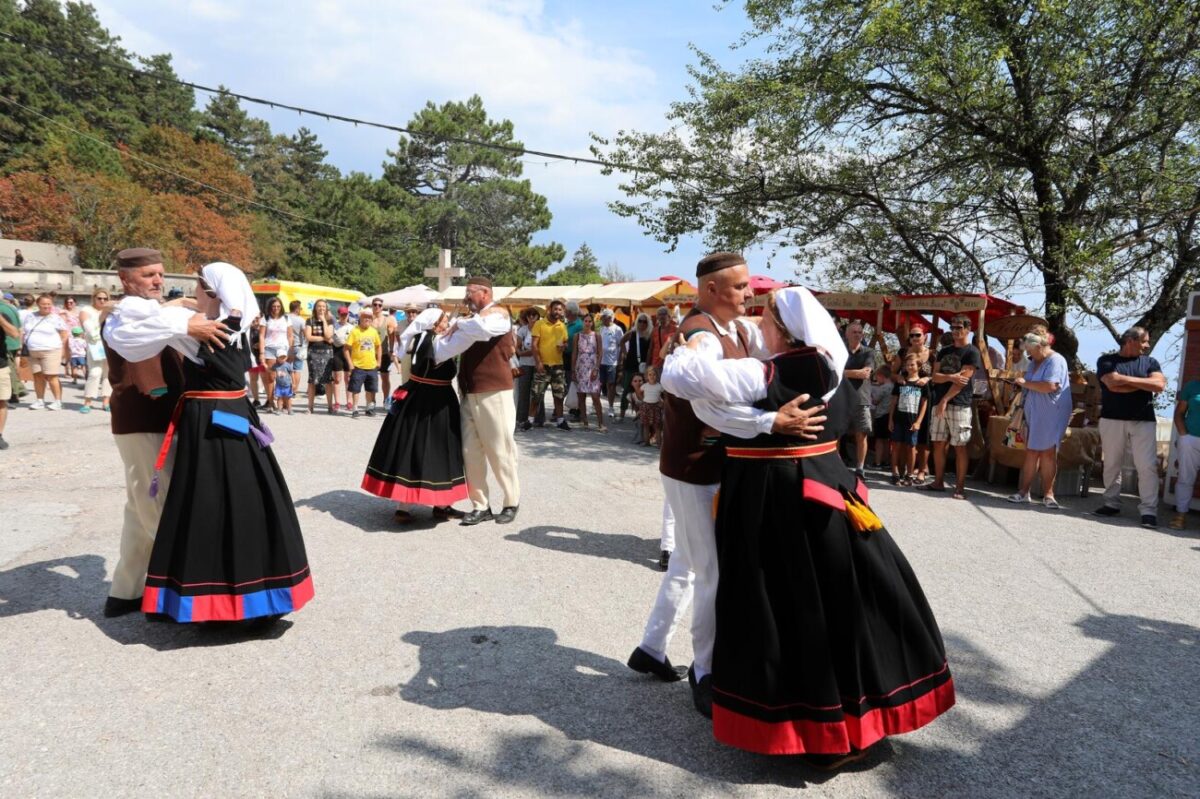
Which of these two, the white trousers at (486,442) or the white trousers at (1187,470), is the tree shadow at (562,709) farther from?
the white trousers at (1187,470)

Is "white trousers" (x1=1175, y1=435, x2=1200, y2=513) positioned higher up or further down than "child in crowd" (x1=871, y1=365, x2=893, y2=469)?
further down

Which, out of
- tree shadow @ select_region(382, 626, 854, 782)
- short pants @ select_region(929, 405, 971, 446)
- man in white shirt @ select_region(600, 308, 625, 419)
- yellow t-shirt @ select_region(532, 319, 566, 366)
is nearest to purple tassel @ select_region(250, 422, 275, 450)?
tree shadow @ select_region(382, 626, 854, 782)

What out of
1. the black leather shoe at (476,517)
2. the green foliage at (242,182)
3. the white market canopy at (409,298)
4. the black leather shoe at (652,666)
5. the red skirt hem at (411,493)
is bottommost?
the black leather shoe at (652,666)

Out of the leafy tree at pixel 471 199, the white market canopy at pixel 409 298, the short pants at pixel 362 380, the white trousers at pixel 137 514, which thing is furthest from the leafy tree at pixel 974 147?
the leafy tree at pixel 471 199

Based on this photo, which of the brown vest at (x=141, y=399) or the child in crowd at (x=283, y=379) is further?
the child in crowd at (x=283, y=379)

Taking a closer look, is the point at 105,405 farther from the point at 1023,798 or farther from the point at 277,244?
the point at 277,244

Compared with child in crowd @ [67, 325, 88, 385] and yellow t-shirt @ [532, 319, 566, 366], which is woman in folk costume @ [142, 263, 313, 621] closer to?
yellow t-shirt @ [532, 319, 566, 366]

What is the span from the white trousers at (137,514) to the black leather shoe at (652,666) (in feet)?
8.73

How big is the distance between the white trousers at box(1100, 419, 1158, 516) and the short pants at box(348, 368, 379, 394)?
9.96 meters

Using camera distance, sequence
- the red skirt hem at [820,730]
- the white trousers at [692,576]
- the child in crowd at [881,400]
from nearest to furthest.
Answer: the red skirt hem at [820,730] → the white trousers at [692,576] → the child in crowd at [881,400]

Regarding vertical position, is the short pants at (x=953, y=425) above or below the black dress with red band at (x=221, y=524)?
above

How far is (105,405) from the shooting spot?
41.2 feet

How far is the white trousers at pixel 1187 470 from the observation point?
723 cm

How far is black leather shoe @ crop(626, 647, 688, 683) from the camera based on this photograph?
3.56 m
